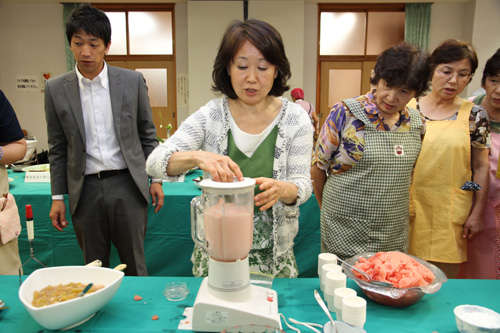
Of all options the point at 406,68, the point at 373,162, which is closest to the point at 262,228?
the point at 373,162

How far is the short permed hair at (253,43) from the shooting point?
48.8 inches

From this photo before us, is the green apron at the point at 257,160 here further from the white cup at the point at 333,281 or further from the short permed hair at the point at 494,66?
the short permed hair at the point at 494,66

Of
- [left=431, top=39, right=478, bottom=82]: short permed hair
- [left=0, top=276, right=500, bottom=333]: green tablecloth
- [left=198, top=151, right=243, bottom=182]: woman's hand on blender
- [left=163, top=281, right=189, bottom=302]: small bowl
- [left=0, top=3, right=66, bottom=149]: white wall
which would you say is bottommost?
[left=0, top=276, right=500, bottom=333]: green tablecloth

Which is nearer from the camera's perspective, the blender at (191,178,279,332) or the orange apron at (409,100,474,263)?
the blender at (191,178,279,332)

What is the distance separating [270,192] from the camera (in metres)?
1.13

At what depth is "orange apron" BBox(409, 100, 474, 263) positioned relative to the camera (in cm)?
185

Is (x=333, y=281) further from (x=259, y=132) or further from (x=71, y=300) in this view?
(x=71, y=300)

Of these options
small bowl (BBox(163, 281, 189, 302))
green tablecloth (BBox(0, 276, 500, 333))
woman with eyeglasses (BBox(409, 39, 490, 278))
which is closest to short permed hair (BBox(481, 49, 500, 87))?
woman with eyeglasses (BBox(409, 39, 490, 278))

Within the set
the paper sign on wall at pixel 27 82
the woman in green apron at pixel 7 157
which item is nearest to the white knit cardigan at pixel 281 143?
the woman in green apron at pixel 7 157

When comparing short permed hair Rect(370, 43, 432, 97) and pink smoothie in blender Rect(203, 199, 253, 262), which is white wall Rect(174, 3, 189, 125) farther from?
pink smoothie in blender Rect(203, 199, 253, 262)

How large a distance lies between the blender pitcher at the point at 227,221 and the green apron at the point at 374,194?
798 millimetres

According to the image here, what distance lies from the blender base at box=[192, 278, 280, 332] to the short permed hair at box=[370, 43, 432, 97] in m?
1.09

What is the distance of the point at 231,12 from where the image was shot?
6.80 metres

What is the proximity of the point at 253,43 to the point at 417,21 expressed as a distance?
23.6 feet
